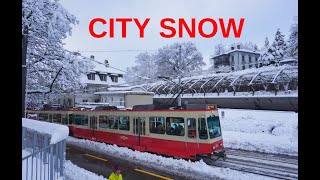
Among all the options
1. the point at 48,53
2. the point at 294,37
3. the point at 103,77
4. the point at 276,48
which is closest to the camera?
the point at 294,37

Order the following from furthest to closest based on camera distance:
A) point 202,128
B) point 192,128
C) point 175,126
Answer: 1. point 175,126
2. point 192,128
3. point 202,128

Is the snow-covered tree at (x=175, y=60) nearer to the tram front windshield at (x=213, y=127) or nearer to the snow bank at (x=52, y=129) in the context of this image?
the tram front windshield at (x=213, y=127)

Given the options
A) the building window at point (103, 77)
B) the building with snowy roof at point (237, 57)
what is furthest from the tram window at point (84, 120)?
the building with snowy roof at point (237, 57)

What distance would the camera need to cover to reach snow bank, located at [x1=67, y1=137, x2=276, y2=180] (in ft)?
37.1

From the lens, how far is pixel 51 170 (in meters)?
7.41

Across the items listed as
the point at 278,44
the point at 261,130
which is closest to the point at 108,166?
the point at 261,130

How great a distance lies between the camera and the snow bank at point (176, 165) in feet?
37.1

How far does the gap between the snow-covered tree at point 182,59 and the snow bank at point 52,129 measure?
3118 cm

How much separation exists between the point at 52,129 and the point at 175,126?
24.1 feet

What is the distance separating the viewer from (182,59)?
39750 mm

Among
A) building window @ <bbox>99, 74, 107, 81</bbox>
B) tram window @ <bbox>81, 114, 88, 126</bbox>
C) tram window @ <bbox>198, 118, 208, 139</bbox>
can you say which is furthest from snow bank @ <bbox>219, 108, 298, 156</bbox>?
building window @ <bbox>99, 74, 107, 81</bbox>

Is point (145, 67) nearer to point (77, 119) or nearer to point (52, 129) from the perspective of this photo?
point (77, 119)

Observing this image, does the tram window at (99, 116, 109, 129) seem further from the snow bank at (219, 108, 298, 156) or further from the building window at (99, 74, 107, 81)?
the building window at (99, 74, 107, 81)
